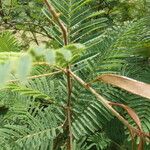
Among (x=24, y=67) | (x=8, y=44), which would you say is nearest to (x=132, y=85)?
(x=24, y=67)

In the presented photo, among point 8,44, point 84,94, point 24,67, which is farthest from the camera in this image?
point 8,44

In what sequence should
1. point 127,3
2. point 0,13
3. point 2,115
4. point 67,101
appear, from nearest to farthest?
Result: 1. point 67,101
2. point 2,115
3. point 127,3
4. point 0,13

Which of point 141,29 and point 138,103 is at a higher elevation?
point 141,29

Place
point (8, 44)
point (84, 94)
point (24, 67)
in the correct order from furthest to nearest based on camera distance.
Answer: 1. point (8, 44)
2. point (84, 94)
3. point (24, 67)

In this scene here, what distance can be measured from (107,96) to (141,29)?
0.13m

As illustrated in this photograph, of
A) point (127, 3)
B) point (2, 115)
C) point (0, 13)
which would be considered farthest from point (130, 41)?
point (0, 13)

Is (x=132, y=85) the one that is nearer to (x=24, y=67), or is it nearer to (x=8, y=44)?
(x=24, y=67)

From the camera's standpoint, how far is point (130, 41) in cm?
64

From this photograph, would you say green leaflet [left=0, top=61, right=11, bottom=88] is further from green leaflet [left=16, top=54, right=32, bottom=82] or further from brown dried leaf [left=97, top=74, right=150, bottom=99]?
brown dried leaf [left=97, top=74, right=150, bottom=99]

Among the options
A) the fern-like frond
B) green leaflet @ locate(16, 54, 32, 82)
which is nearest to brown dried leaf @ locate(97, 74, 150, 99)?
green leaflet @ locate(16, 54, 32, 82)

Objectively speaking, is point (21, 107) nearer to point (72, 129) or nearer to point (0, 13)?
point (72, 129)

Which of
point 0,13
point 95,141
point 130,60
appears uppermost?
point 0,13

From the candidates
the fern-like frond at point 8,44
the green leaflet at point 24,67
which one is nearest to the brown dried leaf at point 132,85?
the green leaflet at point 24,67

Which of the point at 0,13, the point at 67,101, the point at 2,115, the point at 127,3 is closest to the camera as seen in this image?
the point at 67,101
